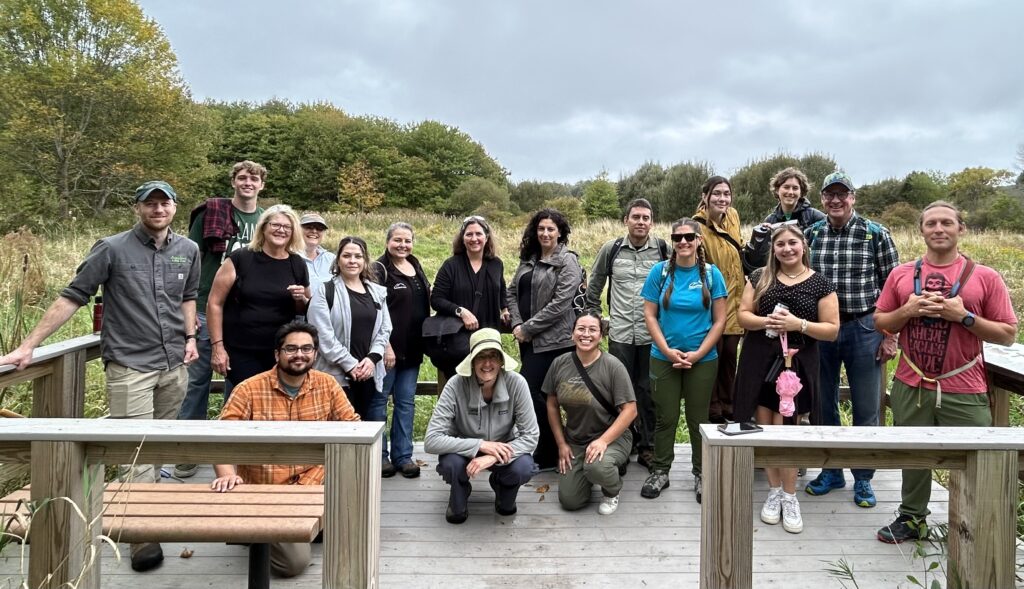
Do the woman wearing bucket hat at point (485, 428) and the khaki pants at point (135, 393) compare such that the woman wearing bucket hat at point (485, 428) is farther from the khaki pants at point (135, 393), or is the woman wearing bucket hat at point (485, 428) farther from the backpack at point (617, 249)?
the khaki pants at point (135, 393)

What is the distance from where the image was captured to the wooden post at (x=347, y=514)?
7.63ft

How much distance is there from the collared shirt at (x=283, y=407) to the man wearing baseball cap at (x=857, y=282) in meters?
2.92

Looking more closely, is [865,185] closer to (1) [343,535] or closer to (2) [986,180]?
(2) [986,180]

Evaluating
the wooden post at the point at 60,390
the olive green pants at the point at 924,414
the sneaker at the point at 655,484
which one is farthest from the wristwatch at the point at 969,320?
the wooden post at the point at 60,390

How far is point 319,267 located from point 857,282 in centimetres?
345

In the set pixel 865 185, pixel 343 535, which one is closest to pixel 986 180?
pixel 865 185

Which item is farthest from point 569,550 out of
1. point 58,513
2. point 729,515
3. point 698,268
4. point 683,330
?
point 58,513

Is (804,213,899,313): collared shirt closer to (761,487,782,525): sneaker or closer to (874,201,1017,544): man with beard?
(874,201,1017,544): man with beard

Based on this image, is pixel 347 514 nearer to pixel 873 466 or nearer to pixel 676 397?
pixel 873 466

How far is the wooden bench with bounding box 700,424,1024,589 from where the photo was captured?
7.66 ft

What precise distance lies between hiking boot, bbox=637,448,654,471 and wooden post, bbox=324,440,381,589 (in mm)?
2786

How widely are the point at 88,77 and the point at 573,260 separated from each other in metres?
24.2

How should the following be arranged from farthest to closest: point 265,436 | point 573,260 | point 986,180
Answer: point 986,180 < point 573,260 < point 265,436

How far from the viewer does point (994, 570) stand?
7.73ft
